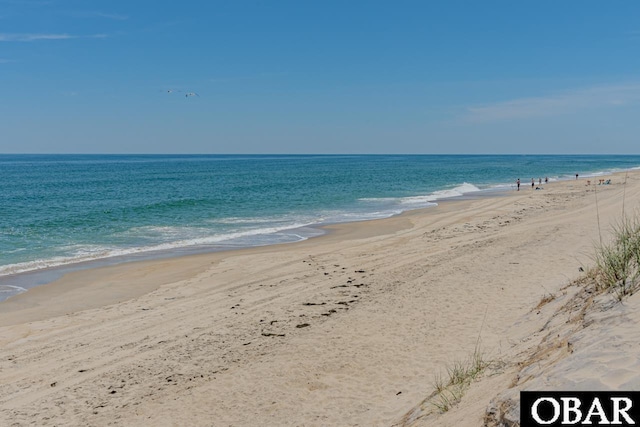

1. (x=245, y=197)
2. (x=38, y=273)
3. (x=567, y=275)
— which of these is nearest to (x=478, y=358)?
(x=567, y=275)

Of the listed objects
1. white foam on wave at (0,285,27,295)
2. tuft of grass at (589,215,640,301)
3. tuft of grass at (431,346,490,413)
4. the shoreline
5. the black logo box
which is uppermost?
tuft of grass at (589,215,640,301)

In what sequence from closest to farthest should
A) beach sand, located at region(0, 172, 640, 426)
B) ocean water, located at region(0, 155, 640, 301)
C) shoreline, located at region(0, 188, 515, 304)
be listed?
beach sand, located at region(0, 172, 640, 426)
shoreline, located at region(0, 188, 515, 304)
ocean water, located at region(0, 155, 640, 301)

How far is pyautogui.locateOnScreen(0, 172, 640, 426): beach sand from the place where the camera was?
555cm

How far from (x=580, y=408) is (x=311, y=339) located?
5.67 m

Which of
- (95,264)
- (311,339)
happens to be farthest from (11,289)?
(311,339)

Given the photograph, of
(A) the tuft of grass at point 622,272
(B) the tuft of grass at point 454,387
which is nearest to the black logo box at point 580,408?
(B) the tuft of grass at point 454,387

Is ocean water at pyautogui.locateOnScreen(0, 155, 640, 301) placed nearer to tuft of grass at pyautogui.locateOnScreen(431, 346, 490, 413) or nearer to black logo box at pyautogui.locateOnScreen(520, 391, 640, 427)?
tuft of grass at pyautogui.locateOnScreen(431, 346, 490, 413)

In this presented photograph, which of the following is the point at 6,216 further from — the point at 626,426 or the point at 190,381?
the point at 626,426

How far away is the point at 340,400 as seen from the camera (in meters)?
6.77

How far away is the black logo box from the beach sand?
0.53 feet

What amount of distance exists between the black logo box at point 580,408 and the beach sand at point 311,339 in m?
0.16

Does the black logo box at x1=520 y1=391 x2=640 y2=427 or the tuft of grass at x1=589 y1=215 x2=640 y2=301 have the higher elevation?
the tuft of grass at x1=589 y1=215 x2=640 y2=301

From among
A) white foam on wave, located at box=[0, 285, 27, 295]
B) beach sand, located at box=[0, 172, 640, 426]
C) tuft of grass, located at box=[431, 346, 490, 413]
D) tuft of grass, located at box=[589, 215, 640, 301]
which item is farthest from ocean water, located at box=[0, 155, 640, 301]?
tuft of grass, located at box=[589, 215, 640, 301]

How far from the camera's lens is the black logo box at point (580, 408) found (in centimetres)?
348
